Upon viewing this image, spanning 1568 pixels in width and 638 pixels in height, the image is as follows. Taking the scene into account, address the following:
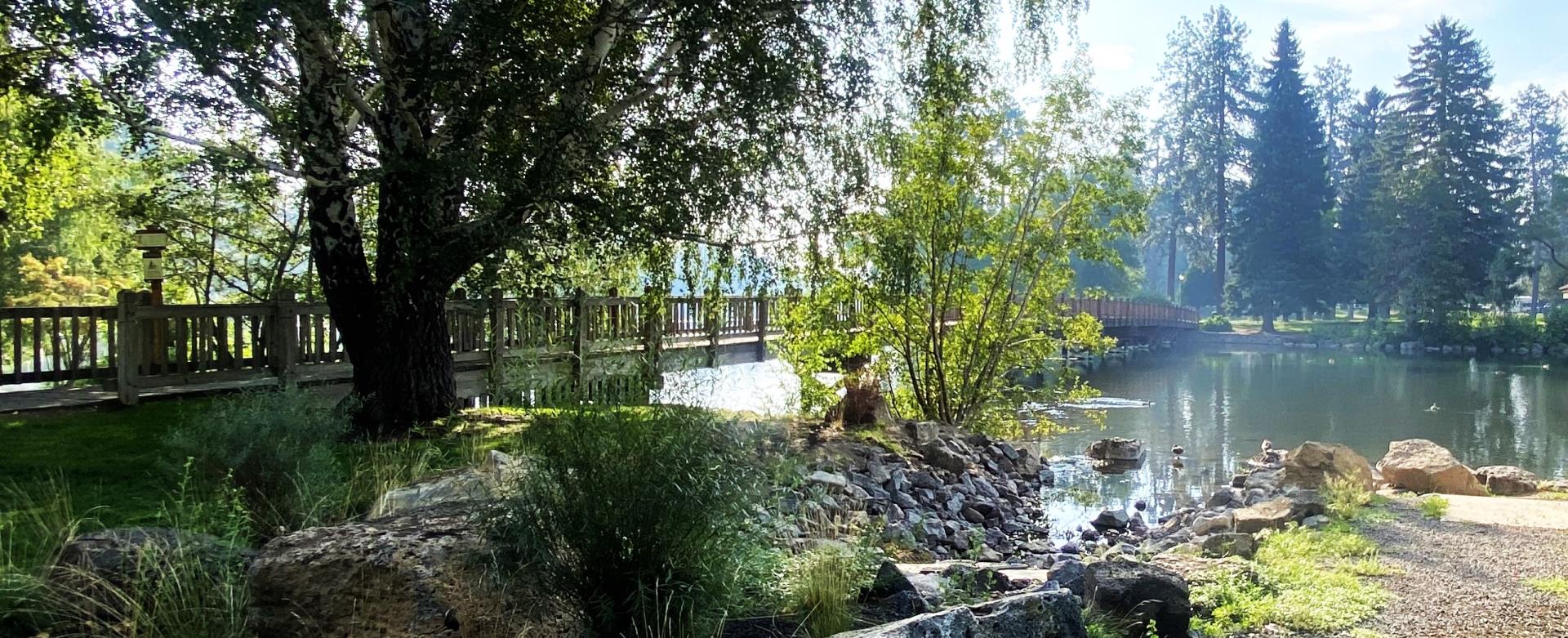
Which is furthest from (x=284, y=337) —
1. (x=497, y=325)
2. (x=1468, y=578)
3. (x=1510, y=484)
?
(x=1510, y=484)

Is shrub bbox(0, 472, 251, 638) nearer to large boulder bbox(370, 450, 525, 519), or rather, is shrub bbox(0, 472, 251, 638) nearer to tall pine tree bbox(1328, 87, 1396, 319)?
large boulder bbox(370, 450, 525, 519)

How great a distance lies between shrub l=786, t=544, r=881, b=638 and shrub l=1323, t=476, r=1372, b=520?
6064 mm

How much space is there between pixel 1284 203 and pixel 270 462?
50564 mm

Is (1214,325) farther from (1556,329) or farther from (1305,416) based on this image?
(1305,416)

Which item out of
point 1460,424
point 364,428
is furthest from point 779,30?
point 1460,424

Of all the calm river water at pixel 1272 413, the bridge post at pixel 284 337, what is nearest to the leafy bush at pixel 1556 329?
the calm river water at pixel 1272 413

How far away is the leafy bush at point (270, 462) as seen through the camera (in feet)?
15.8

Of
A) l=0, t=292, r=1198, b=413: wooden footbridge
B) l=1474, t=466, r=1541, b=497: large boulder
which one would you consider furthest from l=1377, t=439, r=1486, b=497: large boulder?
l=0, t=292, r=1198, b=413: wooden footbridge

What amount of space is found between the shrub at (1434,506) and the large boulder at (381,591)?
8011 mm

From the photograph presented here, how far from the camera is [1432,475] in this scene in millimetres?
10891

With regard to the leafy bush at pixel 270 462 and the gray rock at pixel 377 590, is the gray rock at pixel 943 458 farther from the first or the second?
the gray rock at pixel 377 590

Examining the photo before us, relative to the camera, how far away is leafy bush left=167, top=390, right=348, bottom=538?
4.82 meters

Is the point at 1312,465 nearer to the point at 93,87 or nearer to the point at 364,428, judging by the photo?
the point at 364,428

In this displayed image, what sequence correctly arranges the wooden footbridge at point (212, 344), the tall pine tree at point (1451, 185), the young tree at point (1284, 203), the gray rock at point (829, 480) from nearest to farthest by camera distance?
the gray rock at point (829, 480), the wooden footbridge at point (212, 344), the tall pine tree at point (1451, 185), the young tree at point (1284, 203)
